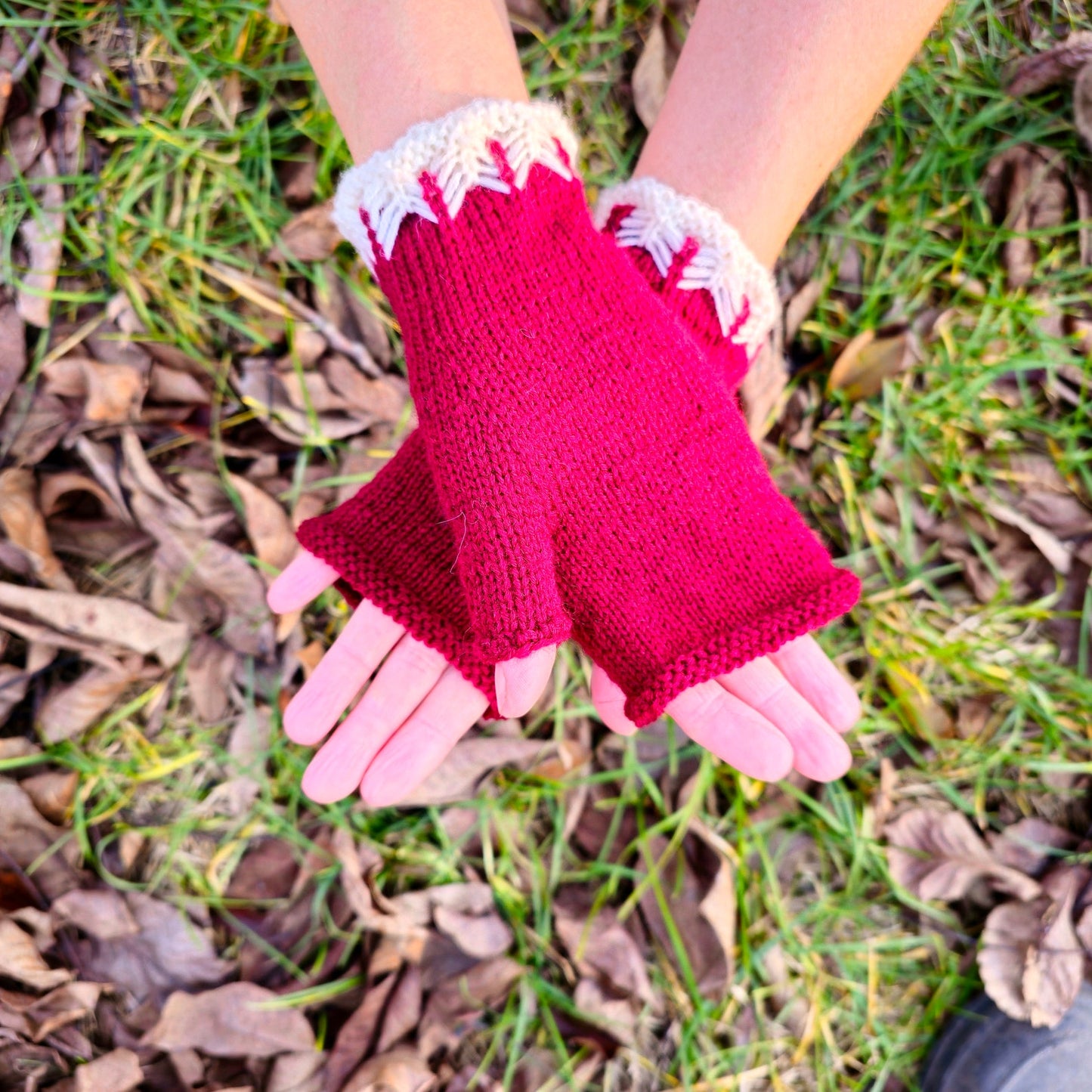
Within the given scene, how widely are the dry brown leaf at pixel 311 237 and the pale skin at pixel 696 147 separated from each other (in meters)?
0.33

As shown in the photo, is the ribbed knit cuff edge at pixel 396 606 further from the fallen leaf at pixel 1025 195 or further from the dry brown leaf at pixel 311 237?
the fallen leaf at pixel 1025 195

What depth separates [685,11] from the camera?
A: 2.02 m

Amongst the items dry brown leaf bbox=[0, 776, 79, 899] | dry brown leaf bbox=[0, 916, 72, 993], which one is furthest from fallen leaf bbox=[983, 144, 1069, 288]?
dry brown leaf bbox=[0, 916, 72, 993]

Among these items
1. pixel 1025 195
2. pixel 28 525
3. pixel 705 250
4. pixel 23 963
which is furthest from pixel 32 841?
pixel 1025 195

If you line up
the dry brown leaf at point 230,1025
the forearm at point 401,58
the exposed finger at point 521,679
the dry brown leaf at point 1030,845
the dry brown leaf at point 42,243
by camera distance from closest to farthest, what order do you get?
the exposed finger at point 521,679 → the forearm at point 401,58 → the dry brown leaf at point 230,1025 → the dry brown leaf at point 42,243 → the dry brown leaf at point 1030,845

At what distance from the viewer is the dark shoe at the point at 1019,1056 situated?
1.90m

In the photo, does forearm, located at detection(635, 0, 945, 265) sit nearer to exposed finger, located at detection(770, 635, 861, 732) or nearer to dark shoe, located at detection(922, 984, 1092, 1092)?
exposed finger, located at detection(770, 635, 861, 732)

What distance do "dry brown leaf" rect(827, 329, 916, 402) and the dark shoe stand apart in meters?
1.40

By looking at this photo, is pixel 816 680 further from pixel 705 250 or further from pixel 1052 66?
pixel 1052 66

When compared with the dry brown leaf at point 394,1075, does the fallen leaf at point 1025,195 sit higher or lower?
higher

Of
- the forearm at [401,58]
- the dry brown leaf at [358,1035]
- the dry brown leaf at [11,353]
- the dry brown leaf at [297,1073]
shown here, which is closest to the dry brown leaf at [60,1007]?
the dry brown leaf at [297,1073]

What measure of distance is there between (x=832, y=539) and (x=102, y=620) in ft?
5.19

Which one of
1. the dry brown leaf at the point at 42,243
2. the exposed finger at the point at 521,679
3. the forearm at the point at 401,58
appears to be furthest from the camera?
the dry brown leaf at the point at 42,243

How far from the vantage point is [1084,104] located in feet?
6.48
